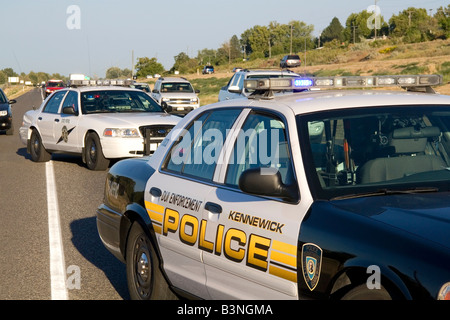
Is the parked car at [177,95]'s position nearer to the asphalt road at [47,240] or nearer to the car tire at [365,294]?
the asphalt road at [47,240]

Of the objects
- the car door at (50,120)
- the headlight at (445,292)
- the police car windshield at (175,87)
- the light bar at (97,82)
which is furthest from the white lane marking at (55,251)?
the police car windshield at (175,87)

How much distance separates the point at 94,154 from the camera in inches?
577

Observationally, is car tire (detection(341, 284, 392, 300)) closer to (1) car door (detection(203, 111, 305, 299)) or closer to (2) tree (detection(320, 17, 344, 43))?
(1) car door (detection(203, 111, 305, 299))

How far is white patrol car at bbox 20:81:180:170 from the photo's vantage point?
46.8 ft

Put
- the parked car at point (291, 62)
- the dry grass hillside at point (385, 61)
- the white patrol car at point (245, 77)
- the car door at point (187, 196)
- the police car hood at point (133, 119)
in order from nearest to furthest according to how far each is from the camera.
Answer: the car door at point (187, 196) < the police car hood at point (133, 119) < the white patrol car at point (245, 77) < the dry grass hillside at point (385, 61) < the parked car at point (291, 62)

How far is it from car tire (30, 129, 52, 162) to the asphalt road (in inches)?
58.2

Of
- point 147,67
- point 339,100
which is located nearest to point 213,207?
point 339,100

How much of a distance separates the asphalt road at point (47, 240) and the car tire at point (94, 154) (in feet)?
0.63

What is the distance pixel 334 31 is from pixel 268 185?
164 m

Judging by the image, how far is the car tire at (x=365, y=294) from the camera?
3428 mm

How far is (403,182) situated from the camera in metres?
4.34

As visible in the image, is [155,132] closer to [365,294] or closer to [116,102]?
[116,102]
